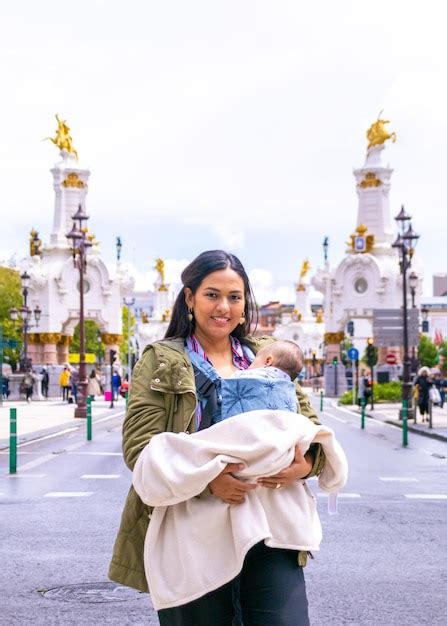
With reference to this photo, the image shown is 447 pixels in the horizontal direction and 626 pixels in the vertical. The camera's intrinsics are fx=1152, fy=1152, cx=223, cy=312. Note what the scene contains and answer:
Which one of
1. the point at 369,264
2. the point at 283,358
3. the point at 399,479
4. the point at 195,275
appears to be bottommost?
the point at 399,479

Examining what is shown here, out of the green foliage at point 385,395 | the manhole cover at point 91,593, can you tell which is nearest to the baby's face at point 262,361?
the manhole cover at point 91,593

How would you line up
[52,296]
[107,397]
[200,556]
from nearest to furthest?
[200,556] < [107,397] < [52,296]

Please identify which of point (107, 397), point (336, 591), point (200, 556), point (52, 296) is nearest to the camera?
point (200, 556)

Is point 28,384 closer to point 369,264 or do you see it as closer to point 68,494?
point 369,264

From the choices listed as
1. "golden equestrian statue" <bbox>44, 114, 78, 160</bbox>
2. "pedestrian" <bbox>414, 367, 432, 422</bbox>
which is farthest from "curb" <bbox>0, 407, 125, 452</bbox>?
"golden equestrian statue" <bbox>44, 114, 78, 160</bbox>

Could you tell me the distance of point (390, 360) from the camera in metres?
51.4

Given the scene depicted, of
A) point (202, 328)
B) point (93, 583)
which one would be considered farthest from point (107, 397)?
point (202, 328)

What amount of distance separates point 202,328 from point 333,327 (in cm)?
7613

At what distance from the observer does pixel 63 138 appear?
8138 centimetres

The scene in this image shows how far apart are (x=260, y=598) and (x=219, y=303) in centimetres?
111

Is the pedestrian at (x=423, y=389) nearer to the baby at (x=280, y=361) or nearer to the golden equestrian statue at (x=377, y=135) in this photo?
the baby at (x=280, y=361)

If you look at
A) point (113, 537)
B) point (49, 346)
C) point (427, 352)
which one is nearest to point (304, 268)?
point (427, 352)

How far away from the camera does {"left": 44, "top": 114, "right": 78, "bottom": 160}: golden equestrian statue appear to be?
81375 mm

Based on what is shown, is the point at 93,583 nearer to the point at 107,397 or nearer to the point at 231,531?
the point at 231,531
